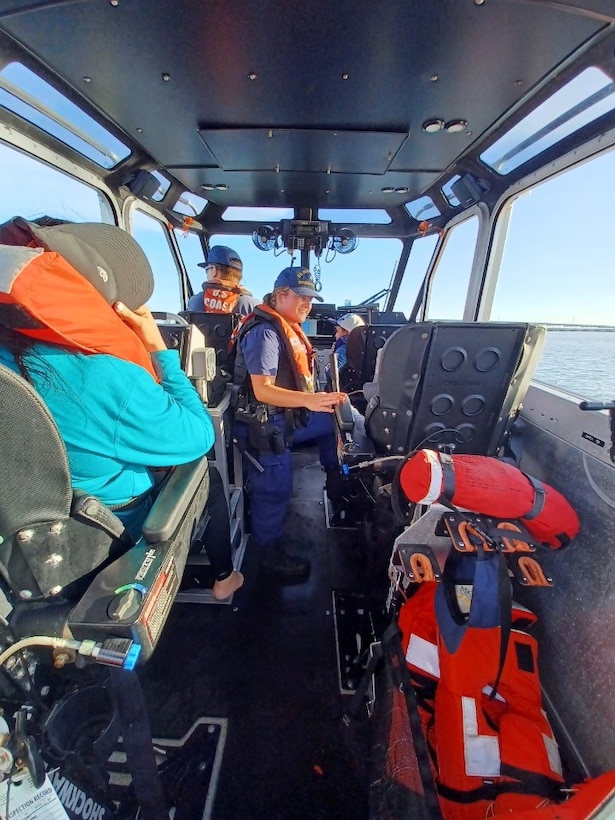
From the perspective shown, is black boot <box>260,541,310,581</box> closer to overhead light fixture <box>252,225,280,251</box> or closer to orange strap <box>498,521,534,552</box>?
orange strap <box>498,521,534,552</box>

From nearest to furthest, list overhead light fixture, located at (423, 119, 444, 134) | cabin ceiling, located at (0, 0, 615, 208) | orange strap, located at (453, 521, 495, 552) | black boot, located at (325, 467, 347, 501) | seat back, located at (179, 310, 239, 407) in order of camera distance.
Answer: orange strap, located at (453, 521, 495, 552) < cabin ceiling, located at (0, 0, 615, 208) < overhead light fixture, located at (423, 119, 444, 134) < black boot, located at (325, 467, 347, 501) < seat back, located at (179, 310, 239, 407)

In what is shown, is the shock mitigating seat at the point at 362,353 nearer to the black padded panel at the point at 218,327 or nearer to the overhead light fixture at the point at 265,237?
the black padded panel at the point at 218,327

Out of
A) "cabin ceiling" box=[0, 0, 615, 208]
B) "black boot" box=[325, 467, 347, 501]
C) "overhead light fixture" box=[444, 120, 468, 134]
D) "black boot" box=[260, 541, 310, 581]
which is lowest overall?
"black boot" box=[260, 541, 310, 581]

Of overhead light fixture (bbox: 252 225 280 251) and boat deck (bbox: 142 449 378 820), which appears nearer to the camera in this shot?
boat deck (bbox: 142 449 378 820)

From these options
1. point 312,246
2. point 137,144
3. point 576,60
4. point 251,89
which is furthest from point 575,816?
point 312,246

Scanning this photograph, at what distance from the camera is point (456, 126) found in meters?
2.17

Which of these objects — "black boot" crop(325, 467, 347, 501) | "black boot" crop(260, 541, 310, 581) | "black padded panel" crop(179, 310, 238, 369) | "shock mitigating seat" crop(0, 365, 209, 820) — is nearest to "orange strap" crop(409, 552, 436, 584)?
"shock mitigating seat" crop(0, 365, 209, 820)

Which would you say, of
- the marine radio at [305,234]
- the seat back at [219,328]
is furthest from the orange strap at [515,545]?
the marine radio at [305,234]

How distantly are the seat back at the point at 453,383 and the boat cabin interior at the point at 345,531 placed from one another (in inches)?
0.5

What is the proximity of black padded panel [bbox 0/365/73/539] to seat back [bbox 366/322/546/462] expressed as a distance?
1250 mm

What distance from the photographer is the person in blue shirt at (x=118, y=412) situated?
2.89 feet

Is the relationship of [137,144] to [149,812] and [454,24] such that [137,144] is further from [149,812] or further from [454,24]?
[149,812]

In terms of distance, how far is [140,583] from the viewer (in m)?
0.86

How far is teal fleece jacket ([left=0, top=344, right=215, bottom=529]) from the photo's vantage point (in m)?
Answer: 0.89
